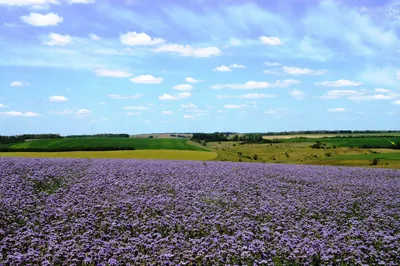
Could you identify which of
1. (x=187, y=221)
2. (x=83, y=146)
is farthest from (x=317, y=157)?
(x=187, y=221)

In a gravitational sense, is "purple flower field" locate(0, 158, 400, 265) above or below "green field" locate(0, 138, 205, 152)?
below

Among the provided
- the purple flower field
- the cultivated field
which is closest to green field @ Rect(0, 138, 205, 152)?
the cultivated field

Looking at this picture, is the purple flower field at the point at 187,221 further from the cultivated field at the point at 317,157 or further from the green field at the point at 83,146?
the green field at the point at 83,146

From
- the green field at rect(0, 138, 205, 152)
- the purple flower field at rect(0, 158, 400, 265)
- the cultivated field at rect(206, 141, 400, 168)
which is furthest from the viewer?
the green field at rect(0, 138, 205, 152)

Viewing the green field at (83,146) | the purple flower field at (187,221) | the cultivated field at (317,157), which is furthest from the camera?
the green field at (83,146)

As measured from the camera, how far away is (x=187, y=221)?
8.13 m

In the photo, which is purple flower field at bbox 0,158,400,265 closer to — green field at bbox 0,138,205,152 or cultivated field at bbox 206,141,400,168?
cultivated field at bbox 206,141,400,168

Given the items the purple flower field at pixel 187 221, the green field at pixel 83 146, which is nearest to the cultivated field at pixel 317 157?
the green field at pixel 83 146

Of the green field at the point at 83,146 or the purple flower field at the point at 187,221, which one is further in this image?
the green field at the point at 83,146

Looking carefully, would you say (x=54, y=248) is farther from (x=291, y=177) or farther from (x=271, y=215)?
(x=291, y=177)

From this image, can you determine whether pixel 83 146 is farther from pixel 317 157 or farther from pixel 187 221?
pixel 187 221

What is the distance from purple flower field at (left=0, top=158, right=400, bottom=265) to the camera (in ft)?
21.2

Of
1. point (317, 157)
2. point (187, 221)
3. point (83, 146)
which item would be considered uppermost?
point (83, 146)

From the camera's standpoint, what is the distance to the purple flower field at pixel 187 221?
6453mm
